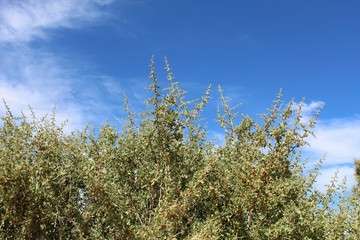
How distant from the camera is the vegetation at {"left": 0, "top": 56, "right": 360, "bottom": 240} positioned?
10930 mm

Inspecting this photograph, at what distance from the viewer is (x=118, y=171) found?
41.2ft

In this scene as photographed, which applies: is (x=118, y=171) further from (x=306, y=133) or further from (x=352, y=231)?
(x=352, y=231)

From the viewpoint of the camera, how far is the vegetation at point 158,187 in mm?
10930

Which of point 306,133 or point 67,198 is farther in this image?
point 306,133

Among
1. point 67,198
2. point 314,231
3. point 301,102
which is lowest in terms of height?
point 314,231

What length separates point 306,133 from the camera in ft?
46.7

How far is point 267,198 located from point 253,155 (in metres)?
1.63

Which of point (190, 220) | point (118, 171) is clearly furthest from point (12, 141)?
point (190, 220)

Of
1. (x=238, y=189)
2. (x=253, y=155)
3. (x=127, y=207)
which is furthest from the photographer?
(x=253, y=155)

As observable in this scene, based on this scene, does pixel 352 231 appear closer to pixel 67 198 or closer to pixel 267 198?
pixel 267 198

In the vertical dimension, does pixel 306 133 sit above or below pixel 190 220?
above

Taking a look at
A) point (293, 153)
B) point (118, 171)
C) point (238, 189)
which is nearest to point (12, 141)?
point (118, 171)

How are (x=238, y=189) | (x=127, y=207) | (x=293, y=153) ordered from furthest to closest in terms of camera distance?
1. (x=293, y=153)
2. (x=238, y=189)
3. (x=127, y=207)

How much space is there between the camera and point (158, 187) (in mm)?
12102
